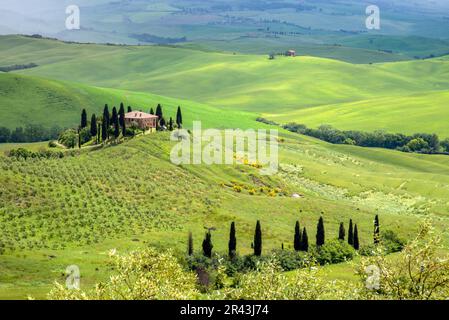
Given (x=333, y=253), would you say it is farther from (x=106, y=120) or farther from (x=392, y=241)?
(x=106, y=120)

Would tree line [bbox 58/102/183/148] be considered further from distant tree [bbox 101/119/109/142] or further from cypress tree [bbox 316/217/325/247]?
cypress tree [bbox 316/217/325/247]

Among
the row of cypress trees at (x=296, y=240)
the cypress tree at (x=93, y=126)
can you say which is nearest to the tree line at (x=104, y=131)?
the cypress tree at (x=93, y=126)

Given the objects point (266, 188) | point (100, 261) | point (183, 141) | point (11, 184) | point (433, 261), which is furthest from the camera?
point (183, 141)

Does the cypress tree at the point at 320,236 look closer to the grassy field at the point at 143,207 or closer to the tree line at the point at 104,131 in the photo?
the grassy field at the point at 143,207

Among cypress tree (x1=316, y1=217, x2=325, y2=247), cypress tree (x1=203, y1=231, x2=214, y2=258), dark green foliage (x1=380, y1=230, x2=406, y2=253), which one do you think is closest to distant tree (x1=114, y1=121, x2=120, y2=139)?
cypress tree (x1=316, y1=217, x2=325, y2=247)

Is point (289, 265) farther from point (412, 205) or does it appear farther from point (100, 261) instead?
point (412, 205)
